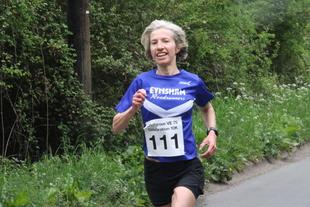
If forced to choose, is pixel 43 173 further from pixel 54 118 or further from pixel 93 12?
pixel 93 12

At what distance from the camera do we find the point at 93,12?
9219 millimetres

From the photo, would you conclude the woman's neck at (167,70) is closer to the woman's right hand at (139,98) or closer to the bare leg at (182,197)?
the woman's right hand at (139,98)

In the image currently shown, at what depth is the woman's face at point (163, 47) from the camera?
4.30 m

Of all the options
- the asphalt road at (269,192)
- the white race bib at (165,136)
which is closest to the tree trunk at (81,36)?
the asphalt road at (269,192)

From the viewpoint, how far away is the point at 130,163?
766 cm

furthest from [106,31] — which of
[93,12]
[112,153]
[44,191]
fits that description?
[44,191]

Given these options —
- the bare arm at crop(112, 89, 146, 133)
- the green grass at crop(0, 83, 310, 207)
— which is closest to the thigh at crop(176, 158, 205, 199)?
the bare arm at crop(112, 89, 146, 133)

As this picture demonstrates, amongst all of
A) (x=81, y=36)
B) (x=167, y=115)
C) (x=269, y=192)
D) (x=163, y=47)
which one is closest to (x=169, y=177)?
(x=167, y=115)

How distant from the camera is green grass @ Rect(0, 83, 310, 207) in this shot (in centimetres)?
607

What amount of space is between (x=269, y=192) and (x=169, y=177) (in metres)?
3.71

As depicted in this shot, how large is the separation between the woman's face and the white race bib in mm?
406

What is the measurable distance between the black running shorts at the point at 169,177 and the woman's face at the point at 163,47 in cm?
69

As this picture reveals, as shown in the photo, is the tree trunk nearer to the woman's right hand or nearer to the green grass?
the green grass

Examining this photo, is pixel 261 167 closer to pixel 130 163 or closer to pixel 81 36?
pixel 130 163
